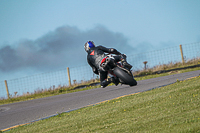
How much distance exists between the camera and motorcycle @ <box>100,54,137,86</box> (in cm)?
559

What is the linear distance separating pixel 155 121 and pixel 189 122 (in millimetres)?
872

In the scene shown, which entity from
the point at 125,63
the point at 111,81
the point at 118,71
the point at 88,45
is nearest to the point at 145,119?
the point at 111,81

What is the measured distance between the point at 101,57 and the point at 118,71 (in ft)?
1.80

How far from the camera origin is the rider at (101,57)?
587 cm

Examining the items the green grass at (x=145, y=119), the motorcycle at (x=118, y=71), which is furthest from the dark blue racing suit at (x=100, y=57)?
the green grass at (x=145, y=119)

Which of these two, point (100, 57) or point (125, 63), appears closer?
point (125, 63)

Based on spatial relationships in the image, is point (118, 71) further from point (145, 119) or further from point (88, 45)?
point (145, 119)

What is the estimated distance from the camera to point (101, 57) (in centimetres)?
598

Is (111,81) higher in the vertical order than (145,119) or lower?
higher

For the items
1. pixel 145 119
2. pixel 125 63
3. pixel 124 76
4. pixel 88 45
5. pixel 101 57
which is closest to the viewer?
pixel 124 76

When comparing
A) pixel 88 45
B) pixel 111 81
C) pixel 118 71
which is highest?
pixel 88 45

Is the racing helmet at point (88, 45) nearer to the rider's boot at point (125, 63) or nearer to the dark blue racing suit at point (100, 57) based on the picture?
the dark blue racing suit at point (100, 57)

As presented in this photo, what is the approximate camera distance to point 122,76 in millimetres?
5574

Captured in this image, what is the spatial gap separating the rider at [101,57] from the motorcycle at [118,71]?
0.12 m
